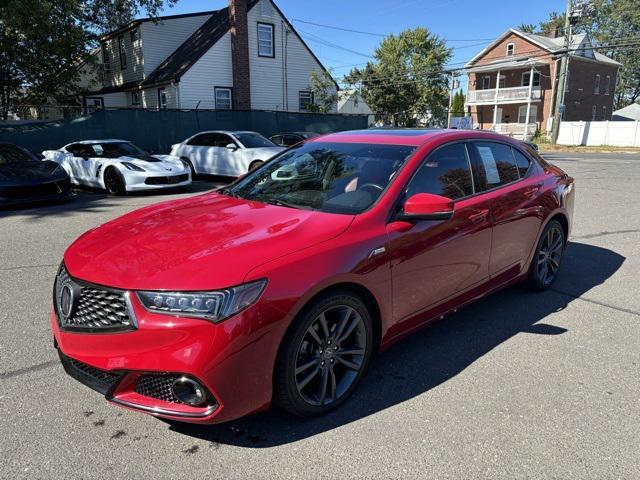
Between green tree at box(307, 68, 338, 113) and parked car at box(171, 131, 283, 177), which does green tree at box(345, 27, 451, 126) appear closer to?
green tree at box(307, 68, 338, 113)

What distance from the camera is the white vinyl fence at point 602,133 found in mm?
36094

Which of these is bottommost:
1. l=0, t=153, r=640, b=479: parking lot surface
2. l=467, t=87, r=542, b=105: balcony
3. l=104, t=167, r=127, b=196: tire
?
l=0, t=153, r=640, b=479: parking lot surface

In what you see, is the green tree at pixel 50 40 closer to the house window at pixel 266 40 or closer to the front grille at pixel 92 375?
the house window at pixel 266 40

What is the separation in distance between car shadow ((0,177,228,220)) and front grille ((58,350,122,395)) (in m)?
7.16

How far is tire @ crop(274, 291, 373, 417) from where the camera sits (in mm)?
2582

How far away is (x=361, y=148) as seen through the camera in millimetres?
3760

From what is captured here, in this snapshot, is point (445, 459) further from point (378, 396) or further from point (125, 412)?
point (125, 412)

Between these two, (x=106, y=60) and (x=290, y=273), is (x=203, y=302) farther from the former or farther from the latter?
(x=106, y=60)

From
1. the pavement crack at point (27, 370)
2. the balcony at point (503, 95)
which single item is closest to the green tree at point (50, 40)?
the pavement crack at point (27, 370)

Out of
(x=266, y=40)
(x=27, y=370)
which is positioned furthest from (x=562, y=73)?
(x=27, y=370)

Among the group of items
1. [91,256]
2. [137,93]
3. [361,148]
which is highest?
[137,93]

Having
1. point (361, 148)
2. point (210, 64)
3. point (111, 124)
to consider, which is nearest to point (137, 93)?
point (210, 64)

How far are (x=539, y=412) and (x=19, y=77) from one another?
2872cm

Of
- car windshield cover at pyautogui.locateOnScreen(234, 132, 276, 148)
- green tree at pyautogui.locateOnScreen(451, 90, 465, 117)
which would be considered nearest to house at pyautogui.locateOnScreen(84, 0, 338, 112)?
car windshield cover at pyautogui.locateOnScreen(234, 132, 276, 148)
